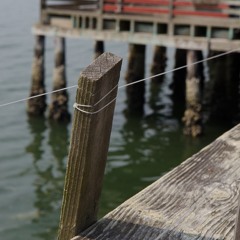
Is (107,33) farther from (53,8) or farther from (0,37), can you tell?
(0,37)

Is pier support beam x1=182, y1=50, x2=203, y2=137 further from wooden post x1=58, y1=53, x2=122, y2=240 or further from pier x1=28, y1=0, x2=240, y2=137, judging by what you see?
wooden post x1=58, y1=53, x2=122, y2=240

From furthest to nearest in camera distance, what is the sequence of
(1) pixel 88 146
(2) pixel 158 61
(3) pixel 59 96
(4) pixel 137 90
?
1. (2) pixel 158 61
2. (4) pixel 137 90
3. (3) pixel 59 96
4. (1) pixel 88 146

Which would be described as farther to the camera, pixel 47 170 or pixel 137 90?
pixel 137 90

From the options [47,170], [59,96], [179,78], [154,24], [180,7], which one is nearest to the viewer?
[47,170]

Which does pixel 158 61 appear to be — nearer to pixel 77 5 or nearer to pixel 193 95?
pixel 77 5

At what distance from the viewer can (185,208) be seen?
2955 mm

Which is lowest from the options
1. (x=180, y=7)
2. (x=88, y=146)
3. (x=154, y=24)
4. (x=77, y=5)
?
(x=154, y=24)

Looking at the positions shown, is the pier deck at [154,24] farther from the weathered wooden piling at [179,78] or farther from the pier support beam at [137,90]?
the weathered wooden piling at [179,78]

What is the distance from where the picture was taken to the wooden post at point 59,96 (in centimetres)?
1384

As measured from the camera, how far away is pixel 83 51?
23797 millimetres

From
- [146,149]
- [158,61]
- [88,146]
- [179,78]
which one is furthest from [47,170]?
[88,146]

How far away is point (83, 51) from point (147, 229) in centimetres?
2132

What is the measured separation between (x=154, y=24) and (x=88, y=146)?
10945 millimetres

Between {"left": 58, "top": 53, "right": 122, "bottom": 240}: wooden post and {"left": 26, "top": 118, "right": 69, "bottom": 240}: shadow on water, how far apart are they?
6.42m
